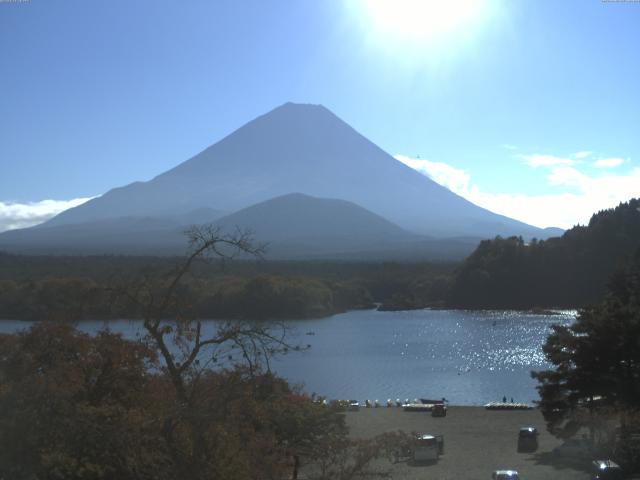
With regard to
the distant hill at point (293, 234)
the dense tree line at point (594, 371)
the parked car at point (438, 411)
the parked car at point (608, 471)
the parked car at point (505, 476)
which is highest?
the distant hill at point (293, 234)

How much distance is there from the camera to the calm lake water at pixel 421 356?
1705 cm

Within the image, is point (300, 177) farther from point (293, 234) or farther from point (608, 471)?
point (608, 471)

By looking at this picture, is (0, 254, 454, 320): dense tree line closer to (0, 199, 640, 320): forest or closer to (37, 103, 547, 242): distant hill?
(0, 199, 640, 320): forest

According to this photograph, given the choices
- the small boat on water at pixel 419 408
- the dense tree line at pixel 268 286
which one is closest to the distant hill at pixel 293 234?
the dense tree line at pixel 268 286

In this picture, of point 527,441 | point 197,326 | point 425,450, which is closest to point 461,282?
point 527,441

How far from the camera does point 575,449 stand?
352 inches

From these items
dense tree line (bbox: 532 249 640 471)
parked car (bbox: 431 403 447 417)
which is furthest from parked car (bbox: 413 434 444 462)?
parked car (bbox: 431 403 447 417)

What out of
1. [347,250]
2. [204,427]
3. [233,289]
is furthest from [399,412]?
[347,250]

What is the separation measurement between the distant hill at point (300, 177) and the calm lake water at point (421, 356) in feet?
270

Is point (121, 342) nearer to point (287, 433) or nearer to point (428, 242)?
point (287, 433)

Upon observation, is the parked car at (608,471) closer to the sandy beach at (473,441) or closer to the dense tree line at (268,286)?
the sandy beach at (473,441)

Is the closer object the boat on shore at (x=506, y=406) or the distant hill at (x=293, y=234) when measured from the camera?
the boat on shore at (x=506, y=406)

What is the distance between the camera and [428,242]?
89125 mm

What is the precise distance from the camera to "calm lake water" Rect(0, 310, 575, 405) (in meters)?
17.0
